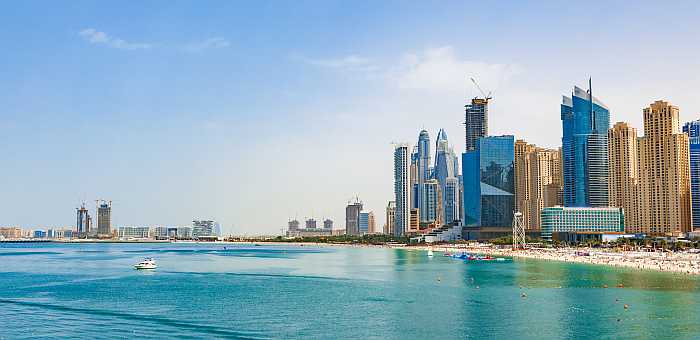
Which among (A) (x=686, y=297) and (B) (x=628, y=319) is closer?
(B) (x=628, y=319)

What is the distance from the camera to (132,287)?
102 m

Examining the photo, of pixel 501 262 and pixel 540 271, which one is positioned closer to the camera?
pixel 540 271

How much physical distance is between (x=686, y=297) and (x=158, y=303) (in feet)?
218

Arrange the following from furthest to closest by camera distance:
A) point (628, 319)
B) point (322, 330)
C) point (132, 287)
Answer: point (132, 287) < point (628, 319) < point (322, 330)

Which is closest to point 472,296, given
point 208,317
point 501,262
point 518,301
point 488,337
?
point 518,301

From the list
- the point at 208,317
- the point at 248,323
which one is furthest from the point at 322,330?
the point at 208,317

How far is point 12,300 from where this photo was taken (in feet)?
278

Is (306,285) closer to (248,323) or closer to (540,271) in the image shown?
(248,323)

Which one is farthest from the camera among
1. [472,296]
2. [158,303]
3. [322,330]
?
[472,296]

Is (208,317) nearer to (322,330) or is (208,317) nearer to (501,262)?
(322,330)

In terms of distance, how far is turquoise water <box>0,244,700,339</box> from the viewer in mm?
60938

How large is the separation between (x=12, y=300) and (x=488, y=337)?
62.3 m

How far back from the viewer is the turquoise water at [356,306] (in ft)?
200

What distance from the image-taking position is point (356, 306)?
7850cm
